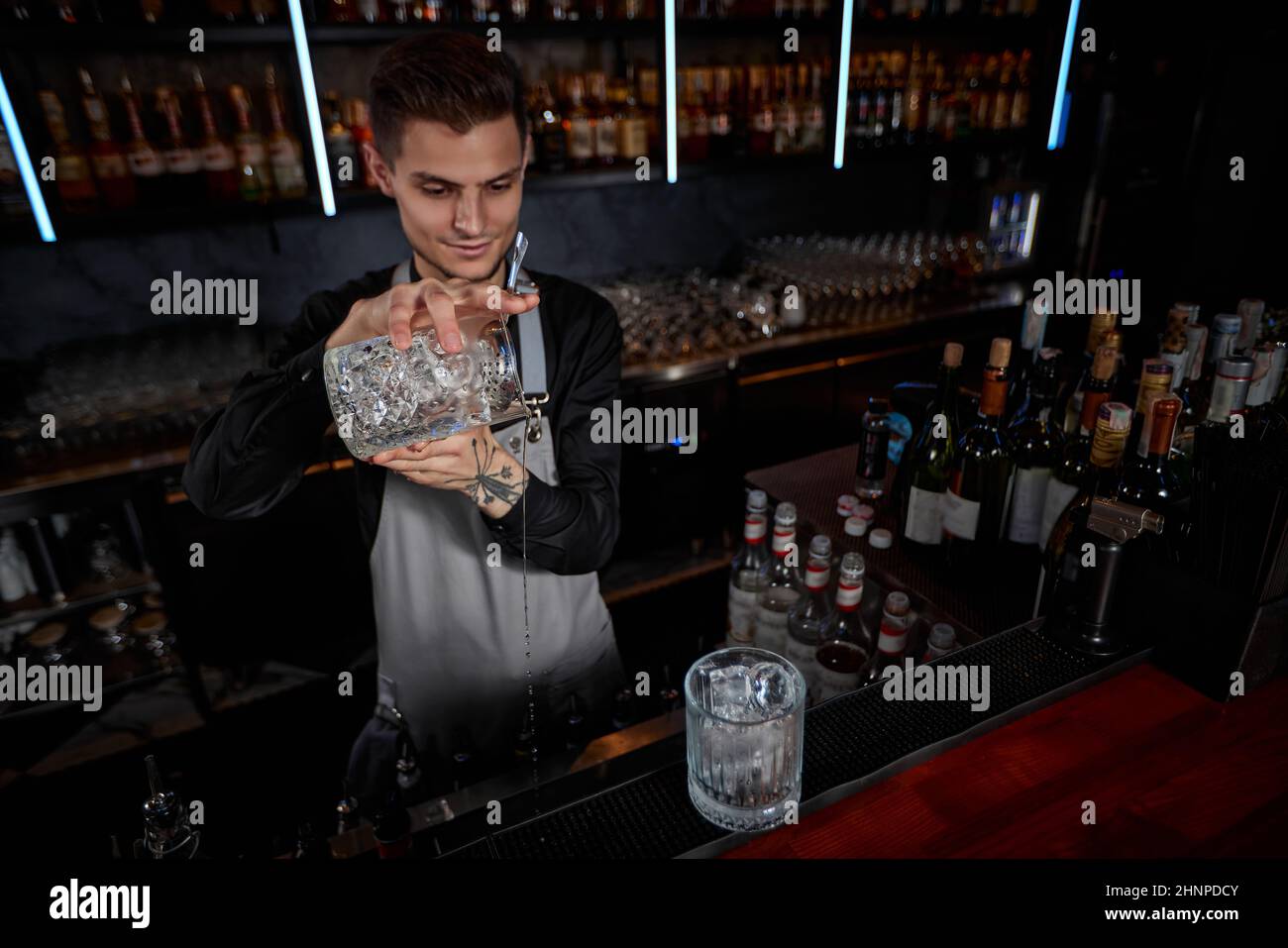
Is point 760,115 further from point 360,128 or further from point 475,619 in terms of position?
point 475,619

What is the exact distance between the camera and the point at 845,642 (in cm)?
151

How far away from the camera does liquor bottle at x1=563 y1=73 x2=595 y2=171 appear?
321cm

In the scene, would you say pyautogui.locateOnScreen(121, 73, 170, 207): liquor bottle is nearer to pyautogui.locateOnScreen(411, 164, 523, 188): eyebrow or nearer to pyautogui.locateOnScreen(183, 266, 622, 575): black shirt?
pyautogui.locateOnScreen(183, 266, 622, 575): black shirt

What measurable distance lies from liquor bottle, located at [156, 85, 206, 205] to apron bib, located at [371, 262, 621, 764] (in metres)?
1.57

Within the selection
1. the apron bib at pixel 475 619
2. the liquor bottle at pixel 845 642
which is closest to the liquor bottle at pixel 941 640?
the liquor bottle at pixel 845 642

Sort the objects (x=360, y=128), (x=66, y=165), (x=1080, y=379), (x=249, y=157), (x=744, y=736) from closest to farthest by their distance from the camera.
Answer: (x=744, y=736), (x=1080, y=379), (x=66, y=165), (x=249, y=157), (x=360, y=128)

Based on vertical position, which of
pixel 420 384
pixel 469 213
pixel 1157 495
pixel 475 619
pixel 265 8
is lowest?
pixel 475 619

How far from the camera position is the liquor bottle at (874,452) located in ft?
6.22

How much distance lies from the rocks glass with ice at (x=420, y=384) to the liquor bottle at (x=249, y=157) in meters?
2.16

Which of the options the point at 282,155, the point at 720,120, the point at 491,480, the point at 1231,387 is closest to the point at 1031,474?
the point at 1231,387

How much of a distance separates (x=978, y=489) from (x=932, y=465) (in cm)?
16

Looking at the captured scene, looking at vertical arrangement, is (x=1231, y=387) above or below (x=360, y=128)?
below

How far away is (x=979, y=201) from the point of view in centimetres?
Result: 443
